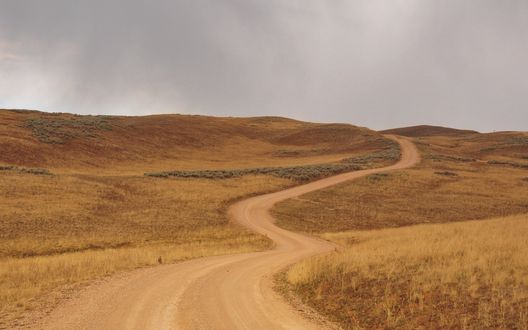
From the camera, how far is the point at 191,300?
41.5 feet

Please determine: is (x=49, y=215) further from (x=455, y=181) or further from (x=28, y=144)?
(x=455, y=181)

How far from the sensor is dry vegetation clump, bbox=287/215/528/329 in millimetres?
9914

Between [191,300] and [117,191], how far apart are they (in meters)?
29.7

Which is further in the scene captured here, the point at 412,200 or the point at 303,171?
the point at 303,171

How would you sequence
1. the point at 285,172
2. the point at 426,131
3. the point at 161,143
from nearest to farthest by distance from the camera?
the point at 285,172
the point at 161,143
the point at 426,131

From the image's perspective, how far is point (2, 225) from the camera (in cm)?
2677

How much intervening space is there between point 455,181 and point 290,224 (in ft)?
93.8

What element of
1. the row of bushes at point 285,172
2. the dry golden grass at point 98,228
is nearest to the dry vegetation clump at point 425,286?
the dry golden grass at point 98,228

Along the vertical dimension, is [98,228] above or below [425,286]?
below

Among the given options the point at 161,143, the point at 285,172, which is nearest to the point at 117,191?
the point at 285,172

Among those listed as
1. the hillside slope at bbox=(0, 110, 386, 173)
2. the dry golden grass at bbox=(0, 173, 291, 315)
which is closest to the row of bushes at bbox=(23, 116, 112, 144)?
the hillside slope at bbox=(0, 110, 386, 173)

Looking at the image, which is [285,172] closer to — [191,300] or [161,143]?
[161,143]

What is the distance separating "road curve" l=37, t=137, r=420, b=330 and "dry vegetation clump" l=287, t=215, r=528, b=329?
3.95 feet

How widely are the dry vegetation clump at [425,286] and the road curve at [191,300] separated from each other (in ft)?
3.95
